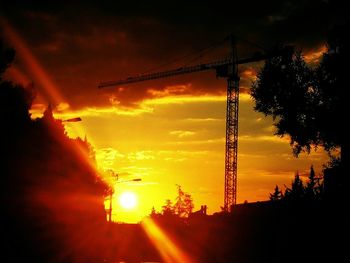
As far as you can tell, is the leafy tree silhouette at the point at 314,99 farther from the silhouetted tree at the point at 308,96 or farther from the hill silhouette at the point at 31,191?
the hill silhouette at the point at 31,191

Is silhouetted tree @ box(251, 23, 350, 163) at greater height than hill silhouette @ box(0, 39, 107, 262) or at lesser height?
greater

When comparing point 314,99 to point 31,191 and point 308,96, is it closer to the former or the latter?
point 308,96

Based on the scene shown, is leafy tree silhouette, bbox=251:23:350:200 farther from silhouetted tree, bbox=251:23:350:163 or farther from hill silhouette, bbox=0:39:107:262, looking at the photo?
hill silhouette, bbox=0:39:107:262

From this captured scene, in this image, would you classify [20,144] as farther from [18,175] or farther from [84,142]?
[84,142]

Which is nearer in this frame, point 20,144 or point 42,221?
point 20,144

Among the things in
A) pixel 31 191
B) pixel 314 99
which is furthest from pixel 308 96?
pixel 31 191

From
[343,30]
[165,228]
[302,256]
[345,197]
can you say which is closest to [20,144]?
[302,256]

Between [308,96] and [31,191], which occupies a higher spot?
[308,96]

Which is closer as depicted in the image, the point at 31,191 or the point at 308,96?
the point at 31,191

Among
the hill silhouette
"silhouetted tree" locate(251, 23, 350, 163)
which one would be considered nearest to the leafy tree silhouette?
"silhouetted tree" locate(251, 23, 350, 163)

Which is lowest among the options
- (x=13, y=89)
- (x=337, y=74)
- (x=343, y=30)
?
(x=13, y=89)

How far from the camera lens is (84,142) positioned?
67.0 m

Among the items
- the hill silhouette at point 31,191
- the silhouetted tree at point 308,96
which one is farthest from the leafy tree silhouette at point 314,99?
the hill silhouette at point 31,191

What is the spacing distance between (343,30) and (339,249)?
16.1 metres
